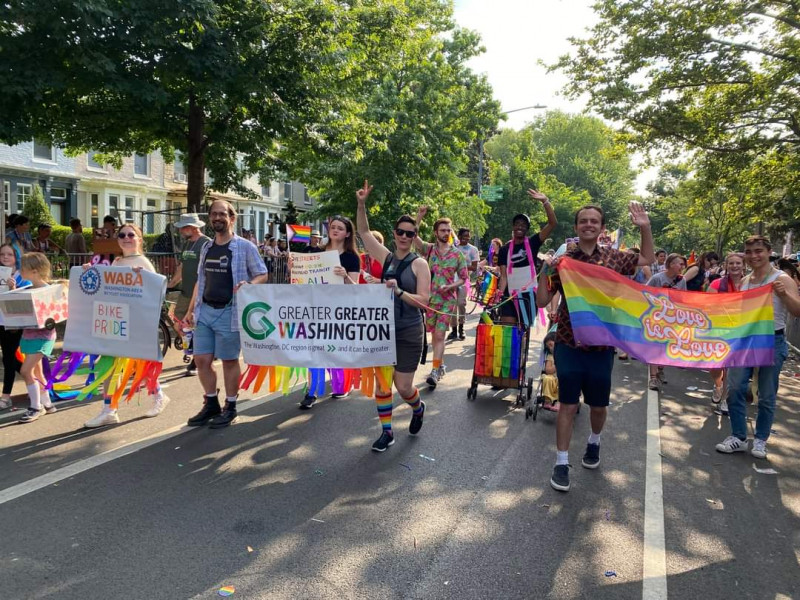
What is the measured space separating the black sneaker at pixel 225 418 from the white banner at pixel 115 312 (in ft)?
2.61

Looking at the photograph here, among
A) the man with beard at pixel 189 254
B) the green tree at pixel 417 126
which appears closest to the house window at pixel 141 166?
the green tree at pixel 417 126

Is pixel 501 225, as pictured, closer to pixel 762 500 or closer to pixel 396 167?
pixel 396 167

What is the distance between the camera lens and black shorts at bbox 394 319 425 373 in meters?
5.26

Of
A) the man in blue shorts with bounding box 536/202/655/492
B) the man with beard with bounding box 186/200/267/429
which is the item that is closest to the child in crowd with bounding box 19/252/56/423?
the man with beard with bounding box 186/200/267/429

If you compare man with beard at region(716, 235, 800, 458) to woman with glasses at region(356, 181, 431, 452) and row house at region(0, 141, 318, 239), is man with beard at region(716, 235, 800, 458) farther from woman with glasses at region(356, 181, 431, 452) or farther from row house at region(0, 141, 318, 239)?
row house at region(0, 141, 318, 239)

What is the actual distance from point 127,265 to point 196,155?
8445 mm

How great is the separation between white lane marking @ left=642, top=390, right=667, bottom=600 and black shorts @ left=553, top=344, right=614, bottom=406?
2.59 feet

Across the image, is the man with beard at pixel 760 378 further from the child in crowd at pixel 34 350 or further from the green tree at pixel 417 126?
the green tree at pixel 417 126

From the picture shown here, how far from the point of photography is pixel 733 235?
38.8m

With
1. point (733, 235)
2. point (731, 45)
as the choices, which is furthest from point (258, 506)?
point (733, 235)

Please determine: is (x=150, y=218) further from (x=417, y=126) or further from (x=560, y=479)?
(x=560, y=479)

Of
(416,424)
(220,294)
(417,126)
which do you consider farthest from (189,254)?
(417,126)

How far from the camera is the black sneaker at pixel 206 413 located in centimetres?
578

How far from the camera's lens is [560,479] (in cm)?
452
